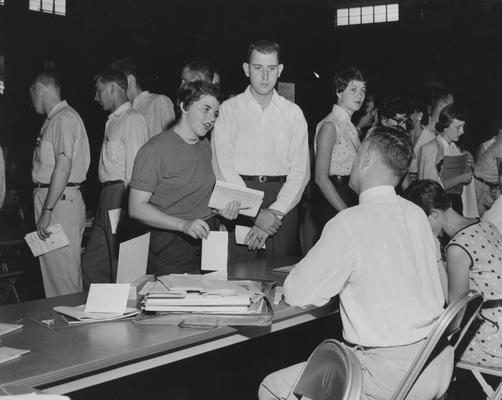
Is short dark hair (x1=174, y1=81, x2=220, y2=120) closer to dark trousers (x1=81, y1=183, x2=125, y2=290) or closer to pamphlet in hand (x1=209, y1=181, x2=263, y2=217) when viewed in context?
pamphlet in hand (x1=209, y1=181, x2=263, y2=217)

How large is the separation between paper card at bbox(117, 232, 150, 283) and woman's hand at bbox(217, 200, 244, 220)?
67 cm

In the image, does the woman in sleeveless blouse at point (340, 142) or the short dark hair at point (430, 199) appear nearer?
the short dark hair at point (430, 199)

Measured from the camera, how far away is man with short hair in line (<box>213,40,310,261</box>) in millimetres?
3414

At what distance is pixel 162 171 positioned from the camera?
291cm

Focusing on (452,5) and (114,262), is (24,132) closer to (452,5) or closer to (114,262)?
(114,262)

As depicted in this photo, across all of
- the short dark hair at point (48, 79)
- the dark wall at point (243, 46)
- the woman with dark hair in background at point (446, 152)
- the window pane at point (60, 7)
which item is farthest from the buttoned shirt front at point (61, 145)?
the window pane at point (60, 7)

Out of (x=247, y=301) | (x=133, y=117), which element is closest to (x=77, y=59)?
(x=133, y=117)

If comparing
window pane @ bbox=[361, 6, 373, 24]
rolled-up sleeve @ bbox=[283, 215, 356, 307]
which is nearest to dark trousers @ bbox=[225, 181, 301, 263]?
rolled-up sleeve @ bbox=[283, 215, 356, 307]

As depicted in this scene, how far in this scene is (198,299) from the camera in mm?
2088

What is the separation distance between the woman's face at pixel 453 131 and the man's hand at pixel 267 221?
6.76 ft

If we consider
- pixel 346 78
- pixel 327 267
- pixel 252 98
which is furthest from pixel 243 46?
pixel 327 267

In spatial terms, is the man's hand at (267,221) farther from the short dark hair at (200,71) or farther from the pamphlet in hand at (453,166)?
the pamphlet in hand at (453,166)

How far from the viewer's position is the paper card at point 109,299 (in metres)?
2.08

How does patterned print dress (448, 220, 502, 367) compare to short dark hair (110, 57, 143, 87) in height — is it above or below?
below
